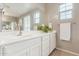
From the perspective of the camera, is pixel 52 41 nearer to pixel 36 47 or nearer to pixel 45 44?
pixel 45 44

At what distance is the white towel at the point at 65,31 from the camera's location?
142 cm

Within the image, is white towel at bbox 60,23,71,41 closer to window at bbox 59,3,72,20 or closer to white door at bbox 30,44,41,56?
window at bbox 59,3,72,20

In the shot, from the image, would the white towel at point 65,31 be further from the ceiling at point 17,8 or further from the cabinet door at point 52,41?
the ceiling at point 17,8

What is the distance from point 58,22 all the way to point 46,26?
19 centimetres

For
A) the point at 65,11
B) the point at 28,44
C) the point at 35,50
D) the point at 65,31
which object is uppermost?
the point at 65,11

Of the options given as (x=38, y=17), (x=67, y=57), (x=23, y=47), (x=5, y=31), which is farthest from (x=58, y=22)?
(x=5, y=31)

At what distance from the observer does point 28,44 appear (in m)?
1.22

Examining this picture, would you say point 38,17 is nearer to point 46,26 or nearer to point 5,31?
point 46,26

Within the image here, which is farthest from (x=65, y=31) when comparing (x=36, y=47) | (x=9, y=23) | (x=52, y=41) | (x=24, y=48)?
(x=9, y=23)

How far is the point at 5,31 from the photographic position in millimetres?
1176

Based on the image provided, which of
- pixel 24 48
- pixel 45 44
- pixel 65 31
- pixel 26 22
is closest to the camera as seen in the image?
pixel 24 48

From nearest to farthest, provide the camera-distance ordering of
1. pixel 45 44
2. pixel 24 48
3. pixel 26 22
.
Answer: pixel 24 48, pixel 26 22, pixel 45 44

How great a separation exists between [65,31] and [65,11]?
284 mm

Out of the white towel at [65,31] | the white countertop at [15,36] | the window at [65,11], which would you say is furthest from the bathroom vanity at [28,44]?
the window at [65,11]
